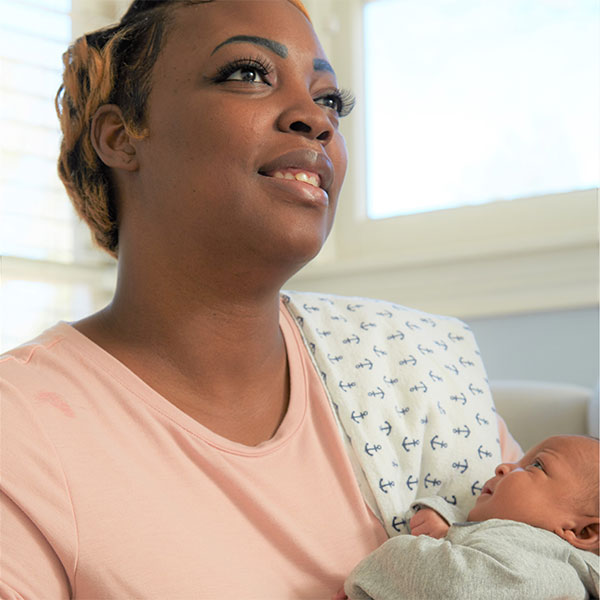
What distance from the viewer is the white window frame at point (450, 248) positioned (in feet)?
5.90

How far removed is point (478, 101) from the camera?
213 centimetres

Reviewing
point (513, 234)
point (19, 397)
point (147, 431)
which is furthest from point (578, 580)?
point (513, 234)

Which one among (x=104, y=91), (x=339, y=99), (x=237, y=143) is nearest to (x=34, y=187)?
(x=104, y=91)

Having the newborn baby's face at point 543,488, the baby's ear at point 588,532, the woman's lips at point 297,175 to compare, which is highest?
the woman's lips at point 297,175

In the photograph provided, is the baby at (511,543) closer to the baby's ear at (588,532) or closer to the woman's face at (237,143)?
the baby's ear at (588,532)

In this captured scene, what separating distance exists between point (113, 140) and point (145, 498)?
18.5 inches

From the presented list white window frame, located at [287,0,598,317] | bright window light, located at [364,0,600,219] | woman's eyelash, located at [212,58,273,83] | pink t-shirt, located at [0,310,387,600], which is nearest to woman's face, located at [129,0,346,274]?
woman's eyelash, located at [212,58,273,83]

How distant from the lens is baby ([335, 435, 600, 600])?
862 millimetres

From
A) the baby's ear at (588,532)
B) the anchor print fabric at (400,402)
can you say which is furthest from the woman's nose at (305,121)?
the baby's ear at (588,532)

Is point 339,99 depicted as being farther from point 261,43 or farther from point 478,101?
point 478,101

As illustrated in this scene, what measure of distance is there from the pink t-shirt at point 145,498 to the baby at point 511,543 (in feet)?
0.28

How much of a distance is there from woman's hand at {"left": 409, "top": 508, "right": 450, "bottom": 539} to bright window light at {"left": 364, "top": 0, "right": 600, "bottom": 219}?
1.22m

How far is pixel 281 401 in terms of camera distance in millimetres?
1081

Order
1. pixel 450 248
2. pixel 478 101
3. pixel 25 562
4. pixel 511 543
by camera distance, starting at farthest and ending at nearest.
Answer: pixel 478 101, pixel 450 248, pixel 511 543, pixel 25 562
